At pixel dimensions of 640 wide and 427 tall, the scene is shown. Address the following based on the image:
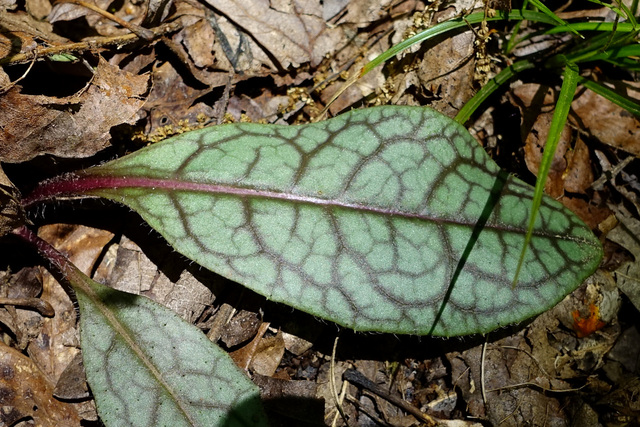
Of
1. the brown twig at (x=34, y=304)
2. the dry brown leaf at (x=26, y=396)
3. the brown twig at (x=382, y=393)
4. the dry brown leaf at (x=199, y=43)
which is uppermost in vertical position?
the dry brown leaf at (x=199, y=43)

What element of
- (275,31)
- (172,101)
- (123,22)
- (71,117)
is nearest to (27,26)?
(123,22)

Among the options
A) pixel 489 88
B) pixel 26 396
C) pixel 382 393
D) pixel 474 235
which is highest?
pixel 489 88

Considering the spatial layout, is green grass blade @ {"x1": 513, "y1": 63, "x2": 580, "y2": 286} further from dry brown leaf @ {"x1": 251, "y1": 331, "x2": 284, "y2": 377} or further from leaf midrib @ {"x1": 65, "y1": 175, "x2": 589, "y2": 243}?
dry brown leaf @ {"x1": 251, "y1": 331, "x2": 284, "y2": 377}

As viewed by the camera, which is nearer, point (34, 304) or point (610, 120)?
point (34, 304)

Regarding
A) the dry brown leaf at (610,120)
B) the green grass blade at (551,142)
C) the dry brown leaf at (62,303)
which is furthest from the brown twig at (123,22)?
the dry brown leaf at (610,120)

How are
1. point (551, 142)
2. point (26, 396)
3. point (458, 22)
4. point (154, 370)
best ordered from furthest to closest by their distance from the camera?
point (458, 22)
point (26, 396)
point (154, 370)
point (551, 142)

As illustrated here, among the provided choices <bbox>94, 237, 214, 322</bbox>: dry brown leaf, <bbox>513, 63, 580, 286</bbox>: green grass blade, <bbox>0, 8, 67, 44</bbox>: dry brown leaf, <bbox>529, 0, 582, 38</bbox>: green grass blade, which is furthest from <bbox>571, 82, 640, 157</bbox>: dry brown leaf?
<bbox>0, 8, 67, 44</bbox>: dry brown leaf

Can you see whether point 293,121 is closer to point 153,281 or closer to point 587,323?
point 153,281

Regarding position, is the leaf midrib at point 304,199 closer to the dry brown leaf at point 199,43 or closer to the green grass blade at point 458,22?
the green grass blade at point 458,22
